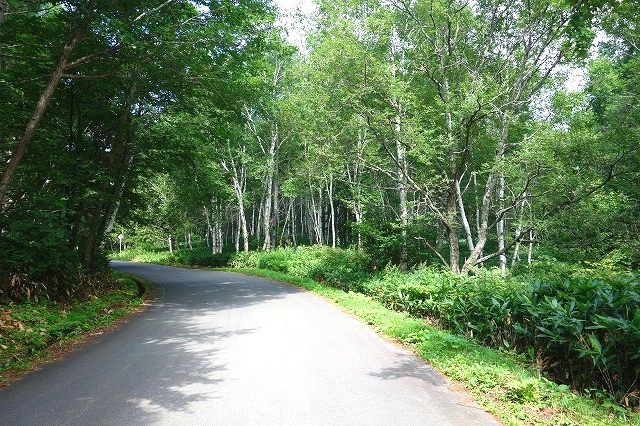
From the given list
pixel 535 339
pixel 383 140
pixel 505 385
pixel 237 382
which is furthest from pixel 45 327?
pixel 383 140

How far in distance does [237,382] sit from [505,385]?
10.7ft

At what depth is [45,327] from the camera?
672 cm

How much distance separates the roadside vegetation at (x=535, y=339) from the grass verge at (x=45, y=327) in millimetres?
5829

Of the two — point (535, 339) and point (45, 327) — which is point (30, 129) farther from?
point (535, 339)

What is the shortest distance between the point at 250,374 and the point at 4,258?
6.17 m

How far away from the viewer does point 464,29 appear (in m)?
12.9

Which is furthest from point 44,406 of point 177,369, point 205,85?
point 205,85

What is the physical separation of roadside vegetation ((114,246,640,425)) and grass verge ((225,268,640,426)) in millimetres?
12

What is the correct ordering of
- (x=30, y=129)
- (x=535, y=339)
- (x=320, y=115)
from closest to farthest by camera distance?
(x=535, y=339), (x=30, y=129), (x=320, y=115)

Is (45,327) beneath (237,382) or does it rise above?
above

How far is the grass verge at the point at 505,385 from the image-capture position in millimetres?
3729

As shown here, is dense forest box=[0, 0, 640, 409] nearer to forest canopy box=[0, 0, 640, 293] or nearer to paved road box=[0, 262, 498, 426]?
forest canopy box=[0, 0, 640, 293]

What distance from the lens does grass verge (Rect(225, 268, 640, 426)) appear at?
3729mm

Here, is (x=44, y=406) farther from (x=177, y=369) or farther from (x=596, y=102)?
(x=596, y=102)
